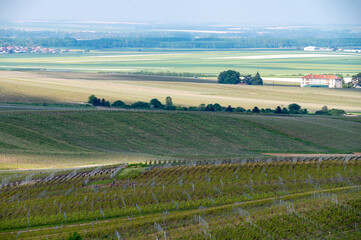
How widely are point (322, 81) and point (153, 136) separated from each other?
98850 millimetres

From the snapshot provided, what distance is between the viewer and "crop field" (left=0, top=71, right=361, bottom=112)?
388ft

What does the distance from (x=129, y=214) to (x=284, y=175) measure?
58.2ft

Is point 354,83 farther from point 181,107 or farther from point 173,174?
point 173,174

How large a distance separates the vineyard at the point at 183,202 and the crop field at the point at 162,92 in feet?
205

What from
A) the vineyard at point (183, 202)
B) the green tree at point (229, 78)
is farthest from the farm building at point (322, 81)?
the vineyard at point (183, 202)

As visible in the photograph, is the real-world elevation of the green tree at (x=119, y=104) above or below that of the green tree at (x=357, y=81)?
above

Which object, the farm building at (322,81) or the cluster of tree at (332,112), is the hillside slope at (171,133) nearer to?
the cluster of tree at (332,112)

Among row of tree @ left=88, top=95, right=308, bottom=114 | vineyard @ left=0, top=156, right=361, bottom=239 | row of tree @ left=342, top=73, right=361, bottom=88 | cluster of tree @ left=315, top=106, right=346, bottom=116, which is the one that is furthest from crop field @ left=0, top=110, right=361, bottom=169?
row of tree @ left=342, top=73, right=361, bottom=88

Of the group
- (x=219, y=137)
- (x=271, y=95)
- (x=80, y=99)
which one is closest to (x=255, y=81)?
(x=271, y=95)

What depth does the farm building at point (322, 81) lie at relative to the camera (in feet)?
540

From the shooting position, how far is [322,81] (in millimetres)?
166875

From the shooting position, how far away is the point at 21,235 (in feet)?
115

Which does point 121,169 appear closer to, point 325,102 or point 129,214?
point 129,214

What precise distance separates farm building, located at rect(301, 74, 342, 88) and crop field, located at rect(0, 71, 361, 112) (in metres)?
10.2
